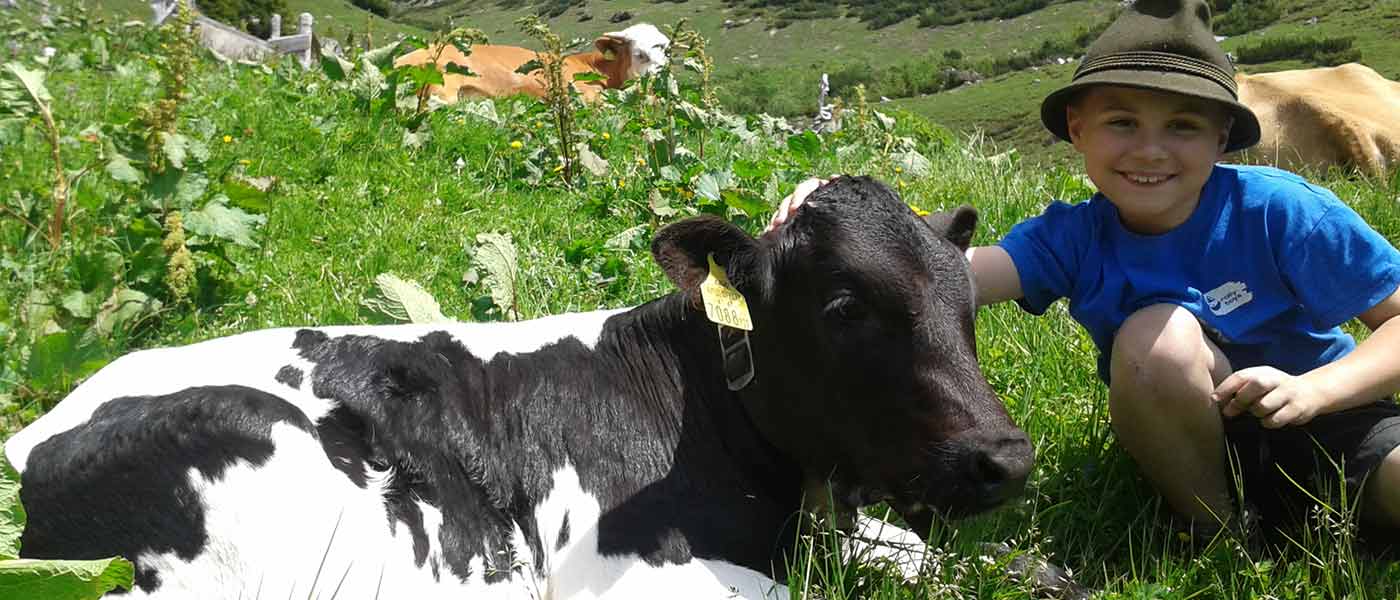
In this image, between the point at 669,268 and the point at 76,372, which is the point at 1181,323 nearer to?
the point at 669,268

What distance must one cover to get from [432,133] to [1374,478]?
20.8 ft

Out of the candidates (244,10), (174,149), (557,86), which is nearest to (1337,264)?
(174,149)

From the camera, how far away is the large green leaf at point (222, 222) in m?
Answer: 4.76

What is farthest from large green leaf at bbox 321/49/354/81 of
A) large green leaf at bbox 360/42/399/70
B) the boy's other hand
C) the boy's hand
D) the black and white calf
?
the boy's hand

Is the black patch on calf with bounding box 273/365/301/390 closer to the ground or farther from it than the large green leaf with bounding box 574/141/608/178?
farther from it

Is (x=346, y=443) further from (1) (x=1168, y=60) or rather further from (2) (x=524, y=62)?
(2) (x=524, y=62)

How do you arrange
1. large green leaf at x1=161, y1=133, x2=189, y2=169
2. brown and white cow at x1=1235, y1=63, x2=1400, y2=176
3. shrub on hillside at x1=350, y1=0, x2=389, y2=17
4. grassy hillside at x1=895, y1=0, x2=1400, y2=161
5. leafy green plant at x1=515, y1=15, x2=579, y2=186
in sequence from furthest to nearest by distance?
shrub on hillside at x1=350, y1=0, x2=389, y2=17 < grassy hillside at x1=895, y1=0, x2=1400, y2=161 < brown and white cow at x1=1235, y1=63, x2=1400, y2=176 < leafy green plant at x1=515, y1=15, x2=579, y2=186 < large green leaf at x1=161, y1=133, x2=189, y2=169

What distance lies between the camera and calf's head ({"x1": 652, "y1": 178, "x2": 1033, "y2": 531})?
302 cm

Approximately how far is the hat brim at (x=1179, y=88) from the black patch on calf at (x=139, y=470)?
2.34 meters

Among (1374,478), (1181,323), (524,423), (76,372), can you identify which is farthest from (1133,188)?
(76,372)

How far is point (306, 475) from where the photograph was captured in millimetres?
2949

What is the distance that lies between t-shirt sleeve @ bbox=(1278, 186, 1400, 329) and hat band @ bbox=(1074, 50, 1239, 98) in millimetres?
427

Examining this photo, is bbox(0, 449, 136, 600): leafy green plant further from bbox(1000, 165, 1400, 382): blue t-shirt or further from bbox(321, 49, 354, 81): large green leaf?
bbox(321, 49, 354, 81): large green leaf

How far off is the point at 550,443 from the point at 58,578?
5.57 ft
